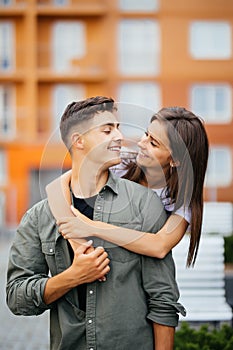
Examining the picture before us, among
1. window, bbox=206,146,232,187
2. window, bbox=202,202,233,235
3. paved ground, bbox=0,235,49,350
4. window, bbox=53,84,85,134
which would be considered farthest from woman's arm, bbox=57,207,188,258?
window, bbox=53,84,85,134

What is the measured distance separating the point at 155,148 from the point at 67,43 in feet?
81.5

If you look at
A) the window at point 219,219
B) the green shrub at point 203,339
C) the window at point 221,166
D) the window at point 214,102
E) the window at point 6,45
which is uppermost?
the window at point 6,45

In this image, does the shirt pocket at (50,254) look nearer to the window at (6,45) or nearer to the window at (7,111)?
the window at (7,111)

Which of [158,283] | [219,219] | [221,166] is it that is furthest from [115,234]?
[221,166]

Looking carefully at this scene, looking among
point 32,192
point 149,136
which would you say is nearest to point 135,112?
point 149,136

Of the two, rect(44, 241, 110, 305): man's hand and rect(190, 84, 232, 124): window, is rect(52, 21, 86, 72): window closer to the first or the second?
rect(190, 84, 232, 124): window

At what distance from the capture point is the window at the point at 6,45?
1039 inches

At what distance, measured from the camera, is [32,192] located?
24.7 metres

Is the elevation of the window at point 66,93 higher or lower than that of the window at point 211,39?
lower

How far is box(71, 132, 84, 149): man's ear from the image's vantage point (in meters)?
2.46

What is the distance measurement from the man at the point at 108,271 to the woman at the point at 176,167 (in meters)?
0.11

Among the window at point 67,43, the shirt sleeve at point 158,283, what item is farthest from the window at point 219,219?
the window at point 67,43

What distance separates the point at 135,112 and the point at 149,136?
0.14m

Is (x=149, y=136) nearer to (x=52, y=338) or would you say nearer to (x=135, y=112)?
(x=135, y=112)
